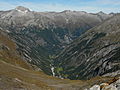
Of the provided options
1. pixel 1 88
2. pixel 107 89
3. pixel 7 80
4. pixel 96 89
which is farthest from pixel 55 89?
pixel 107 89

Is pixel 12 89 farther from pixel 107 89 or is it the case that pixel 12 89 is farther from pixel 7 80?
pixel 107 89

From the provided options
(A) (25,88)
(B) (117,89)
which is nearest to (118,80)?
(B) (117,89)

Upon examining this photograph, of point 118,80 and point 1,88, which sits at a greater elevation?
point 118,80

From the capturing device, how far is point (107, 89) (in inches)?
2205

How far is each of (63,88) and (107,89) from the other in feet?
133

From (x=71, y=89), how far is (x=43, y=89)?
13491 mm

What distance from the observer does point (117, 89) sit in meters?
54.2

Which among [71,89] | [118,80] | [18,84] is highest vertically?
[118,80]

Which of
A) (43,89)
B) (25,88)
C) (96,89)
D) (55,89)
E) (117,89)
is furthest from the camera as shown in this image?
(55,89)

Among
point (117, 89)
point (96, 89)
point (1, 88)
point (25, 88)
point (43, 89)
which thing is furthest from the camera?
point (43, 89)

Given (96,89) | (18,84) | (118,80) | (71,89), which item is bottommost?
(71,89)

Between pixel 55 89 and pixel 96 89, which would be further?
pixel 55 89

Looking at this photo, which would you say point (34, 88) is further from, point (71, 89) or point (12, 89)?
point (71, 89)

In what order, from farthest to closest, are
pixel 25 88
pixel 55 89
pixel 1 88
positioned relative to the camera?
pixel 55 89 < pixel 25 88 < pixel 1 88
